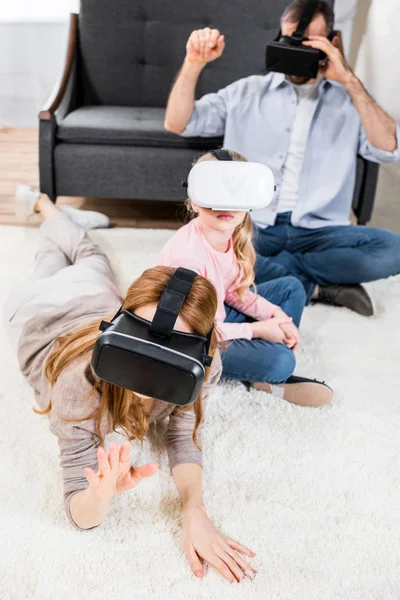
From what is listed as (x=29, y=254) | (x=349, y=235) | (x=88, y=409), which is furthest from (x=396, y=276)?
(x=88, y=409)

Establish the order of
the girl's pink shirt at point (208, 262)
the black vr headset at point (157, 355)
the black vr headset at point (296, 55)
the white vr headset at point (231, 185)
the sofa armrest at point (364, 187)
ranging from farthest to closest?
the sofa armrest at point (364, 187) → the black vr headset at point (296, 55) → the girl's pink shirt at point (208, 262) → the white vr headset at point (231, 185) → the black vr headset at point (157, 355)

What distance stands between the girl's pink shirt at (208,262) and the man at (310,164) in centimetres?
44

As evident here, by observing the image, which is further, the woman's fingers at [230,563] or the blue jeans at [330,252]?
the blue jeans at [330,252]

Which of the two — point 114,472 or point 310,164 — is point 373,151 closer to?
point 310,164

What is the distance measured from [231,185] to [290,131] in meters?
1.07

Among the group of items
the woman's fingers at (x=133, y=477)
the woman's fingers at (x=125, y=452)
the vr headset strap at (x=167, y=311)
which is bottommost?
the woman's fingers at (x=133, y=477)

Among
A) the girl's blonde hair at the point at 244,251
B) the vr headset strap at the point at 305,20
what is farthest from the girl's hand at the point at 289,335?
the vr headset strap at the point at 305,20

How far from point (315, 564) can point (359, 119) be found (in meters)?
1.33

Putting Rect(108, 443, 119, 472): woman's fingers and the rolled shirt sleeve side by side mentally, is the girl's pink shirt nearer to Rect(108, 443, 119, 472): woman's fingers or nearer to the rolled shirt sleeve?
Rect(108, 443, 119, 472): woman's fingers

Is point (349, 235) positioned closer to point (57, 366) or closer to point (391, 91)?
point (57, 366)

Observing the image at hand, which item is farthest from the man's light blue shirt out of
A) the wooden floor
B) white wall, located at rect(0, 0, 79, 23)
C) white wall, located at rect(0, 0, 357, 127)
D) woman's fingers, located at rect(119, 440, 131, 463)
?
white wall, located at rect(0, 0, 79, 23)

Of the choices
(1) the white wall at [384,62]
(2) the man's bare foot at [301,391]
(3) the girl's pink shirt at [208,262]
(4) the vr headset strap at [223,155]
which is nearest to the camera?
(4) the vr headset strap at [223,155]

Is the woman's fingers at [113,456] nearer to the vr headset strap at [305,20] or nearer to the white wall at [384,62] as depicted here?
the vr headset strap at [305,20]

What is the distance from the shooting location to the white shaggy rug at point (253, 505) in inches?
42.6
